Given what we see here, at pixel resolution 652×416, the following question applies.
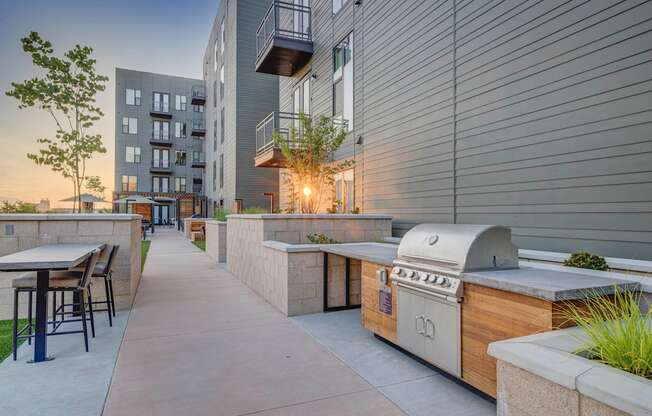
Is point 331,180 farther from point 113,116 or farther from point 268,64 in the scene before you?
point 113,116

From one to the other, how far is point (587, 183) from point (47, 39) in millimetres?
9302

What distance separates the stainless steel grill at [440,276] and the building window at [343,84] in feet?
21.5

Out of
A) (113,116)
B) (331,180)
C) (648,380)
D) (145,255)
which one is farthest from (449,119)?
(113,116)

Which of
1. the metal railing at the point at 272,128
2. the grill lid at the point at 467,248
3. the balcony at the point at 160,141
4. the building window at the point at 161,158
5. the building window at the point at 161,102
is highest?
the building window at the point at 161,102

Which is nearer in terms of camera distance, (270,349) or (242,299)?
(270,349)

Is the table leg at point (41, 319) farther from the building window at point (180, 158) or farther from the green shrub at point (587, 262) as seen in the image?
the building window at point (180, 158)

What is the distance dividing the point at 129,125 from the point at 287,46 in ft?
86.6

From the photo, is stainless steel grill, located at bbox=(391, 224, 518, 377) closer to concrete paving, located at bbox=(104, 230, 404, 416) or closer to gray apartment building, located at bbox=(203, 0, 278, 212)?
concrete paving, located at bbox=(104, 230, 404, 416)

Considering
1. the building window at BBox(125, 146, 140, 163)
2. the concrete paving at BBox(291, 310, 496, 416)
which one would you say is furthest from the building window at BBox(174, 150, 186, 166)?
the concrete paving at BBox(291, 310, 496, 416)

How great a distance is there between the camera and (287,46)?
452 inches

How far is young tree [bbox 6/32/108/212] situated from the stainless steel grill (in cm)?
672

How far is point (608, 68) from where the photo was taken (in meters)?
3.91

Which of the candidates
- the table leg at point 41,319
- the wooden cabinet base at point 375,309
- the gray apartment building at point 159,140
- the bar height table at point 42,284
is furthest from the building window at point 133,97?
the wooden cabinet base at point 375,309

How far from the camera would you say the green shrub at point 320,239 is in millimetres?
6697
